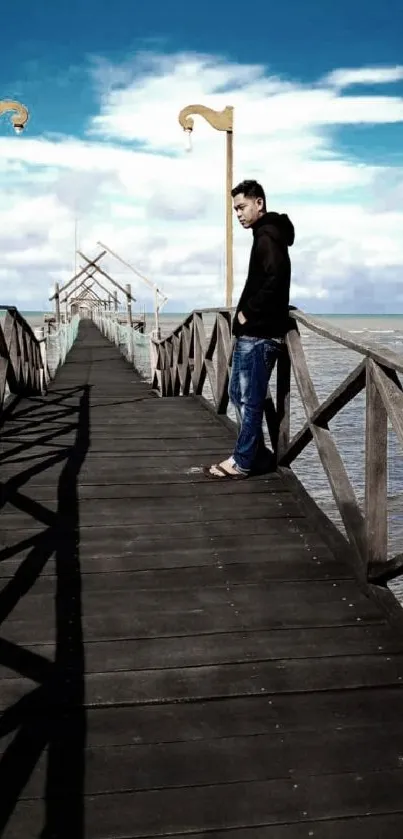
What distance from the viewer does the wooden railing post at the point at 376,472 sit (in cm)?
356

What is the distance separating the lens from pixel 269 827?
6.94ft

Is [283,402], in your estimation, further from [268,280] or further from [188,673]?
[188,673]

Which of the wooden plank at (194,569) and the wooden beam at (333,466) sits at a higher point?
the wooden beam at (333,466)

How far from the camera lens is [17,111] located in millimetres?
7914

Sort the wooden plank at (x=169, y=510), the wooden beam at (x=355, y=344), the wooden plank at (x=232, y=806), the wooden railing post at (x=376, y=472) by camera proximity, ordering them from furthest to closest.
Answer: the wooden plank at (x=169, y=510) < the wooden railing post at (x=376, y=472) < the wooden beam at (x=355, y=344) < the wooden plank at (x=232, y=806)

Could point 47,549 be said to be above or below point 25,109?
below

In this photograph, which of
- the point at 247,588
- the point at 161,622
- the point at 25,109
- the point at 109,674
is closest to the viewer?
the point at 109,674

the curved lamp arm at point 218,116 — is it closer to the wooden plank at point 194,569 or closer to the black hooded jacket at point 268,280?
the black hooded jacket at point 268,280

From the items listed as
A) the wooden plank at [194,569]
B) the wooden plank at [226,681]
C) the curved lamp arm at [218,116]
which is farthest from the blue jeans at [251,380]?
the curved lamp arm at [218,116]

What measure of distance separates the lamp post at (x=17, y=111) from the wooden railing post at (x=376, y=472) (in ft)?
18.6

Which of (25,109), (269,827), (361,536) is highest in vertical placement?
(25,109)

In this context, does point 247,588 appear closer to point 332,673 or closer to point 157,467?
point 332,673

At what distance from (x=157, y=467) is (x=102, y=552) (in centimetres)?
185

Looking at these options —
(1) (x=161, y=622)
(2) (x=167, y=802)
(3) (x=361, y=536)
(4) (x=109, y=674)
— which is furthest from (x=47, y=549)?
(2) (x=167, y=802)
